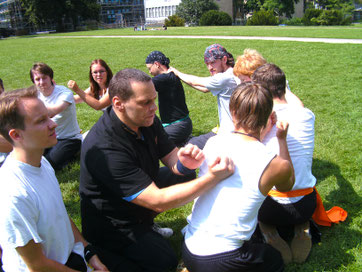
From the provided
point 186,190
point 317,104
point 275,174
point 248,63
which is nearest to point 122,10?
point 317,104

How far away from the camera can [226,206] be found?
6.87 ft

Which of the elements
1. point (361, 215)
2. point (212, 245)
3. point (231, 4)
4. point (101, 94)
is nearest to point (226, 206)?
point (212, 245)

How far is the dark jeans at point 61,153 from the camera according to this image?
4.88m

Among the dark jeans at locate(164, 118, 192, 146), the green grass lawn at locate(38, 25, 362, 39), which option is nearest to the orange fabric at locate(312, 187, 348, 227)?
the dark jeans at locate(164, 118, 192, 146)

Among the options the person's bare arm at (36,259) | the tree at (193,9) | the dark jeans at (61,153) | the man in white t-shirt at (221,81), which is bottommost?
the dark jeans at (61,153)

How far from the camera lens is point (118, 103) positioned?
98.1 inches

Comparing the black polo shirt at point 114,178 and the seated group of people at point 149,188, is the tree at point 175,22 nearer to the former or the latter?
the seated group of people at point 149,188

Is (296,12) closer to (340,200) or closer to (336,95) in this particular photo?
(336,95)

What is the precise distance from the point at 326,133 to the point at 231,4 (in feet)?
208

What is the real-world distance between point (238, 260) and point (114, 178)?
3.50 feet

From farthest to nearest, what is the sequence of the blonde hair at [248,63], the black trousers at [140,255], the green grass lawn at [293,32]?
the green grass lawn at [293,32] → the blonde hair at [248,63] → the black trousers at [140,255]

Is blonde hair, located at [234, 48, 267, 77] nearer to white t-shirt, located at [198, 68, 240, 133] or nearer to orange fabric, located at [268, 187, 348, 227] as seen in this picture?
white t-shirt, located at [198, 68, 240, 133]

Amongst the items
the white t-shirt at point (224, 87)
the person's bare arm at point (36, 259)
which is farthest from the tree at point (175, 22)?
the person's bare arm at point (36, 259)

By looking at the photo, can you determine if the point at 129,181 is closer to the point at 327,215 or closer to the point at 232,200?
the point at 232,200
